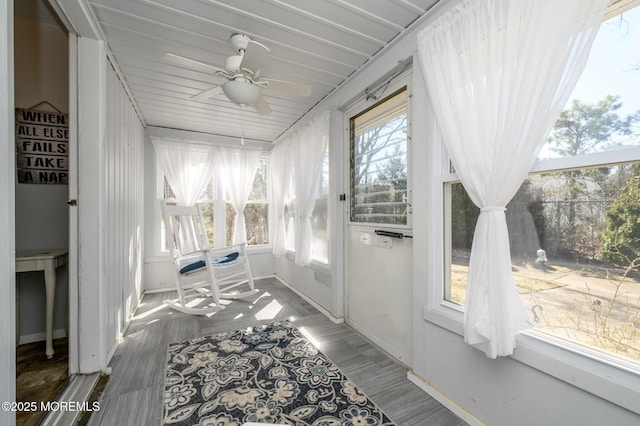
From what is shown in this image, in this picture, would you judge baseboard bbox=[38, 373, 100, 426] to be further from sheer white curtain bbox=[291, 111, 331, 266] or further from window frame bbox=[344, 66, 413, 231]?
window frame bbox=[344, 66, 413, 231]

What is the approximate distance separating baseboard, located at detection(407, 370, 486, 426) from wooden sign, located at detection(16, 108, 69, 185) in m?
3.00

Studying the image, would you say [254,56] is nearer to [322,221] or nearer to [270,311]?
[322,221]

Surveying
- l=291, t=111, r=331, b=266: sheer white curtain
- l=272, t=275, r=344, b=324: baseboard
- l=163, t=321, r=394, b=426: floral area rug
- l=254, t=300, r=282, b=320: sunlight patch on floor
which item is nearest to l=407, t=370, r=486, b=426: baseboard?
l=163, t=321, r=394, b=426: floral area rug

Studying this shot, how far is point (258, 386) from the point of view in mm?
1517

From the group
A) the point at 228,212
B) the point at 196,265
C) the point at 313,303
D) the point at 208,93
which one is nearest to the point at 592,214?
the point at 208,93

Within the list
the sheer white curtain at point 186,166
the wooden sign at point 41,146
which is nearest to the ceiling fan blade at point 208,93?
the wooden sign at point 41,146

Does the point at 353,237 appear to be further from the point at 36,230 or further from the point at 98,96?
the point at 36,230

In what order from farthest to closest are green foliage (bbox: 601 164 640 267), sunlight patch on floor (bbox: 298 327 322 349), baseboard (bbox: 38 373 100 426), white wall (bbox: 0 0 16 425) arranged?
sunlight patch on floor (bbox: 298 327 322 349) → baseboard (bbox: 38 373 100 426) → green foliage (bbox: 601 164 640 267) → white wall (bbox: 0 0 16 425)

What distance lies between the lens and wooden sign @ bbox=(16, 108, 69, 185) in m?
1.88

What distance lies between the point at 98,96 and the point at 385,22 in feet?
6.33

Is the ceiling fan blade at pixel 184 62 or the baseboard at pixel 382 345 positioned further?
the baseboard at pixel 382 345

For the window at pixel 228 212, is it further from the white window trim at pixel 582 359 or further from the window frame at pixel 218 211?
the white window trim at pixel 582 359

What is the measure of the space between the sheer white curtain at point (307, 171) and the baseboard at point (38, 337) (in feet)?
7.02

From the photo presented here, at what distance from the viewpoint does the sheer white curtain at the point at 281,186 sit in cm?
346
